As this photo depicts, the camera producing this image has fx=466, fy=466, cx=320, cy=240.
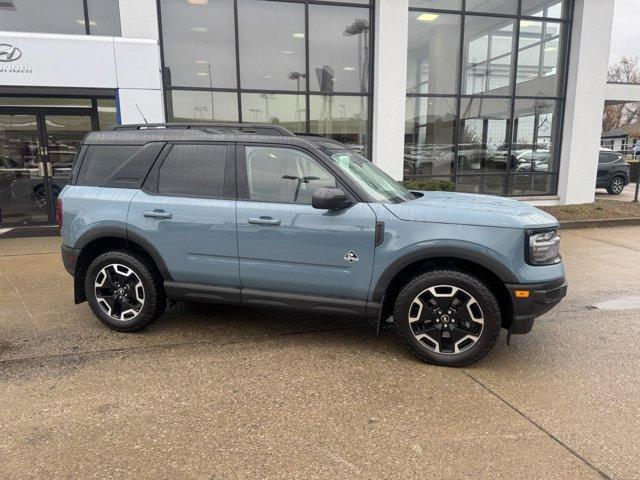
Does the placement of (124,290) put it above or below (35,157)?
below

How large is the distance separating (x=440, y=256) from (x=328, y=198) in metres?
0.98

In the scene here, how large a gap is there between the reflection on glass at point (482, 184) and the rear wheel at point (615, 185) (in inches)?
299

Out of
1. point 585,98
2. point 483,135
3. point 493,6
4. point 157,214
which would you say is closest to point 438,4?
point 493,6

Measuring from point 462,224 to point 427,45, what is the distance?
30.9 feet

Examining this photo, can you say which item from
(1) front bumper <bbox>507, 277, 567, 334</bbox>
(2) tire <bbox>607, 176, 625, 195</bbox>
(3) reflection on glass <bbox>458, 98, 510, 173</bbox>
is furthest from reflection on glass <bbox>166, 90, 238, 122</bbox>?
(2) tire <bbox>607, 176, 625, 195</bbox>

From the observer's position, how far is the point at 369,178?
417 cm

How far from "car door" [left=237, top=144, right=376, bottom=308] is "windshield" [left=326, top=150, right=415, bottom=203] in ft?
0.65

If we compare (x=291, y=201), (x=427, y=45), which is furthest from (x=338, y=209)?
(x=427, y=45)

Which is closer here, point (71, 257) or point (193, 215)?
point (193, 215)

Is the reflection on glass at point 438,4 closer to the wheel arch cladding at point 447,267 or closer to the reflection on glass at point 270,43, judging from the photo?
the reflection on glass at point 270,43

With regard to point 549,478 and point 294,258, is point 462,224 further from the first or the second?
point 549,478

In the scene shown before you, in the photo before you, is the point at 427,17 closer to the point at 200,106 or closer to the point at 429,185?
the point at 429,185

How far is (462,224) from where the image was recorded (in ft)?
11.7

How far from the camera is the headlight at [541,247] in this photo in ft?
11.6
